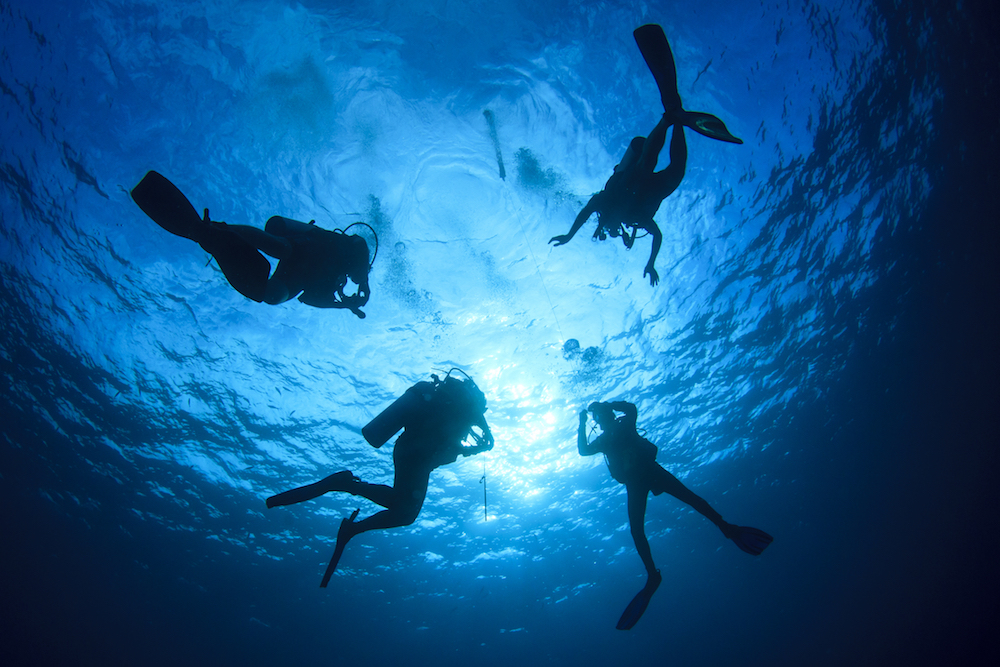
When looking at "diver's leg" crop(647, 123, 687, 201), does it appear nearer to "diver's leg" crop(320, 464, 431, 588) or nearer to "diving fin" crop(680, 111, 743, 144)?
"diving fin" crop(680, 111, 743, 144)

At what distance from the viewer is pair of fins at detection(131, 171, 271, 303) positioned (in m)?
2.76

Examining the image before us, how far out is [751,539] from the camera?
5211 millimetres

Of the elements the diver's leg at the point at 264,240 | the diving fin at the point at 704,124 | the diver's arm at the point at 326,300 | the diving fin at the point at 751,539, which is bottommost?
the diving fin at the point at 751,539

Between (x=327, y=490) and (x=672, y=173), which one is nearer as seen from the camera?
(x=327, y=490)

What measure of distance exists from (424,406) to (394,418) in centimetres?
38

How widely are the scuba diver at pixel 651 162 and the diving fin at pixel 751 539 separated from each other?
3645 mm

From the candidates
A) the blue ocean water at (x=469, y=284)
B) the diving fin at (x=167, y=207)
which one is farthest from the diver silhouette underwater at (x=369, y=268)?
the blue ocean water at (x=469, y=284)

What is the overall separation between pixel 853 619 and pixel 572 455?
4451 cm

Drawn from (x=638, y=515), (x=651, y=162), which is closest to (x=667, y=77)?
(x=651, y=162)

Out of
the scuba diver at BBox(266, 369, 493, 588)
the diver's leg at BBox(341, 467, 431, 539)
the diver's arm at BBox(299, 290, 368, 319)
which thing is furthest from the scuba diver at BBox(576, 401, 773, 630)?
the diver's arm at BBox(299, 290, 368, 319)

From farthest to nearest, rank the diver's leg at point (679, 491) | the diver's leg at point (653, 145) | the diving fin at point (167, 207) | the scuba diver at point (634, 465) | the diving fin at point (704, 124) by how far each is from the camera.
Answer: the scuba diver at point (634, 465) < the diver's leg at point (679, 491) < the diver's leg at point (653, 145) < the diving fin at point (704, 124) < the diving fin at point (167, 207)

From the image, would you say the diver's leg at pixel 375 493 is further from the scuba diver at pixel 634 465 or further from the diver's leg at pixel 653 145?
the diver's leg at pixel 653 145

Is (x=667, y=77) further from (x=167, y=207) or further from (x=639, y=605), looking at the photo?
(x=639, y=605)

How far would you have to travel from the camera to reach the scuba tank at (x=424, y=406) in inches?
174
